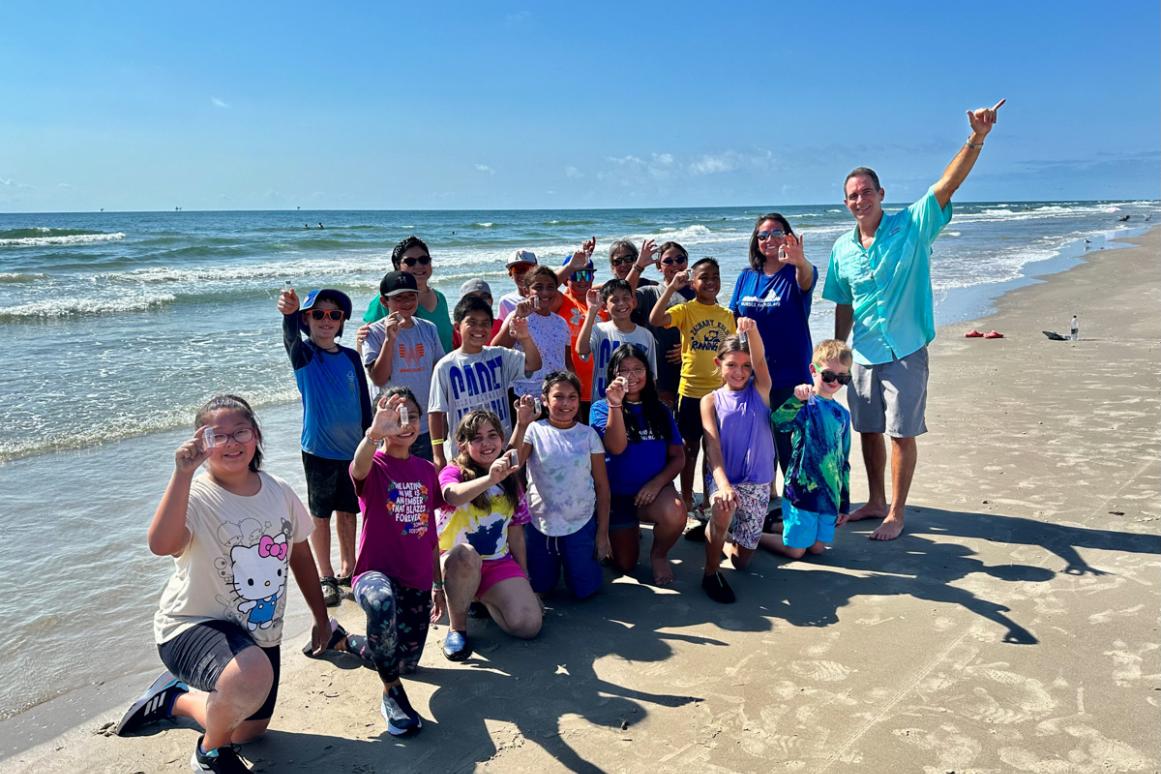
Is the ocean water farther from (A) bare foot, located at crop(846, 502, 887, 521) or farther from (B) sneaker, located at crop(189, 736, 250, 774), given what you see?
(A) bare foot, located at crop(846, 502, 887, 521)

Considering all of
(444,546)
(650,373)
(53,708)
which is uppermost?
(650,373)

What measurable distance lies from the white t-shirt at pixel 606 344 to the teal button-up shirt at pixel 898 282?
4.46 ft

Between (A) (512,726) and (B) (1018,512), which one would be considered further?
(B) (1018,512)

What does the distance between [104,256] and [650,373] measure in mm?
29877

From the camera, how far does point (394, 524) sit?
12.0ft

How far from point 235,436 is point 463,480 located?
1245 mm

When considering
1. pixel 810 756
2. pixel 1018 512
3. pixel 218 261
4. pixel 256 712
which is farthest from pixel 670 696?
pixel 218 261

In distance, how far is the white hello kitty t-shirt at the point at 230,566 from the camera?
118 inches

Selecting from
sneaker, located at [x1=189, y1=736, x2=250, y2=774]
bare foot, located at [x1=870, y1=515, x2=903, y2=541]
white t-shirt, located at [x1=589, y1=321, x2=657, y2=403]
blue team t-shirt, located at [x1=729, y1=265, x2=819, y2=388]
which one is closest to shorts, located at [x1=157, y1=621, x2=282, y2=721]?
sneaker, located at [x1=189, y1=736, x2=250, y2=774]

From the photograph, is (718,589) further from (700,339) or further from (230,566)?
(230,566)

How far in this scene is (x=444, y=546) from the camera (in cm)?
407

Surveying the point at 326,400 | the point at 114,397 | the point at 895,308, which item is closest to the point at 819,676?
the point at 895,308

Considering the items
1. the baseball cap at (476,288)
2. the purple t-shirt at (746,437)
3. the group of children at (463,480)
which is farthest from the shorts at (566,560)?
the baseball cap at (476,288)

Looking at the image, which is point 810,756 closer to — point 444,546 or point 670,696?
point 670,696
